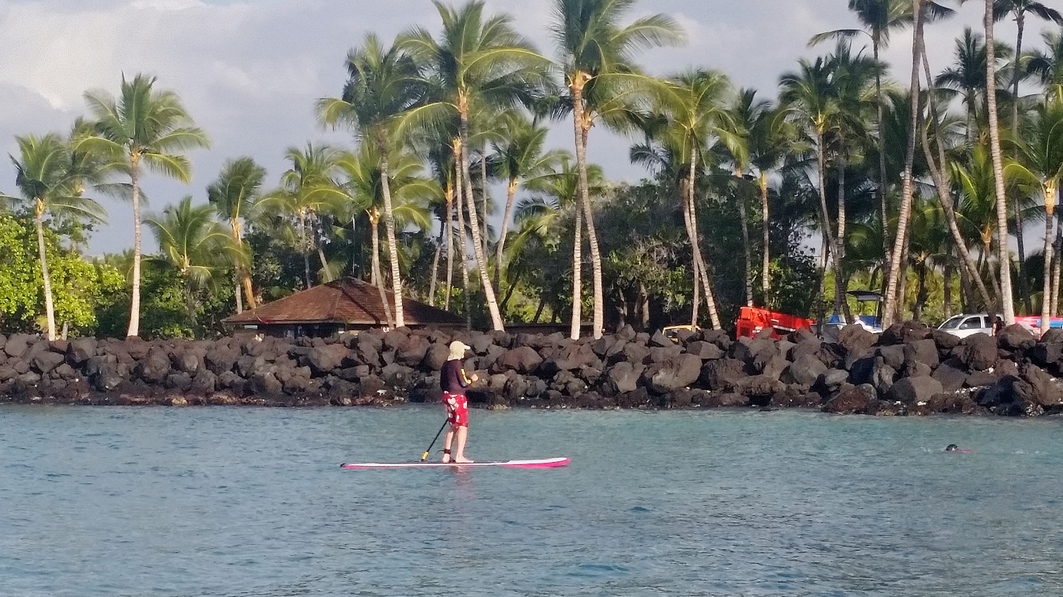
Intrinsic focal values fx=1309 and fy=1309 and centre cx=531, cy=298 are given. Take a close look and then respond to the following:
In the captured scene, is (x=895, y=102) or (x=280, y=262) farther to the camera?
(x=280, y=262)

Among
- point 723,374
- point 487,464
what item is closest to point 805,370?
point 723,374

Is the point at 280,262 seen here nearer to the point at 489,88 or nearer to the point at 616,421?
the point at 489,88

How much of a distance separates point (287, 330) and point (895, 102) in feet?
70.2

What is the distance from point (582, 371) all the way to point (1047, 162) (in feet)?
41.7

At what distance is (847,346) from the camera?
30.6 metres

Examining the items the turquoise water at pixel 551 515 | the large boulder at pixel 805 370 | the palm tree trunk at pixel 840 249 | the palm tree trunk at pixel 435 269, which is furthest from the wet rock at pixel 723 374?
the palm tree trunk at pixel 435 269

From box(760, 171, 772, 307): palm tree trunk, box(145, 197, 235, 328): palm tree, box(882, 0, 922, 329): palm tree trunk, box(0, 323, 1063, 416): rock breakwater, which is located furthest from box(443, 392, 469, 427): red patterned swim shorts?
box(145, 197, 235, 328): palm tree

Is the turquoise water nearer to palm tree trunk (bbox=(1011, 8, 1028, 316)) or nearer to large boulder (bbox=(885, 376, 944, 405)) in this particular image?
large boulder (bbox=(885, 376, 944, 405))

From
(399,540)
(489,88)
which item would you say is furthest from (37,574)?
(489,88)

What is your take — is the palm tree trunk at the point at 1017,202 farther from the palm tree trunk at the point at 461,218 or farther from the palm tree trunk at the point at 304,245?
the palm tree trunk at the point at 304,245

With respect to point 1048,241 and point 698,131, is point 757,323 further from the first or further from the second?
point 1048,241

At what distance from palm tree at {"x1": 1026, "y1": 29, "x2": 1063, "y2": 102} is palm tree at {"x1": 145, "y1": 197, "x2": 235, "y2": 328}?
2876 cm

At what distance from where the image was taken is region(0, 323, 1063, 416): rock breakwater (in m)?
27.5

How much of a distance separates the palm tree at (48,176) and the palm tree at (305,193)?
26.5 ft
